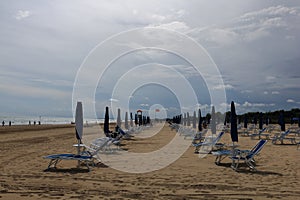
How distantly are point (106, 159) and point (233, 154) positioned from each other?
12.4ft

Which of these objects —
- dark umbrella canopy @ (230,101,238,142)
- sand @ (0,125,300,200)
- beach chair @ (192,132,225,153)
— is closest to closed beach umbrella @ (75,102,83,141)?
sand @ (0,125,300,200)

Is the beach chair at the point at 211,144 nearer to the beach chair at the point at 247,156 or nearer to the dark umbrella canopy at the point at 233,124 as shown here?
the dark umbrella canopy at the point at 233,124

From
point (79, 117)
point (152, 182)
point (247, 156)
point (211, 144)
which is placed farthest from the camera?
point (211, 144)

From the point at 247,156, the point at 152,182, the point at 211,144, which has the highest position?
the point at 211,144

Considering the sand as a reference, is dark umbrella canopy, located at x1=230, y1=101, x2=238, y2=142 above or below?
above

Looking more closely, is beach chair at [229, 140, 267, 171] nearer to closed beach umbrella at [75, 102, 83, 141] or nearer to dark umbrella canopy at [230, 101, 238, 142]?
dark umbrella canopy at [230, 101, 238, 142]

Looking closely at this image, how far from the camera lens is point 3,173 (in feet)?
24.9

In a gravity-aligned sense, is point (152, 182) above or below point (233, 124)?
below

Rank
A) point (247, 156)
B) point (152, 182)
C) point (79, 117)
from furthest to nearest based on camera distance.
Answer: point (79, 117) < point (247, 156) < point (152, 182)

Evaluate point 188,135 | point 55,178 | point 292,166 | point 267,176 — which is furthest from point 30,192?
point 188,135

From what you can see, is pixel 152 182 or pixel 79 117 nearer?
pixel 152 182

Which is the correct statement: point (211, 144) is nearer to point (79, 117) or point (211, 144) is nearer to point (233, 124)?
point (233, 124)

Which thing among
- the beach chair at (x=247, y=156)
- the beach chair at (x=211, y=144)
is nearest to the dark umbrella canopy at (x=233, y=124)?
the beach chair at (x=247, y=156)

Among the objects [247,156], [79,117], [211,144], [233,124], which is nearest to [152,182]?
[247,156]
